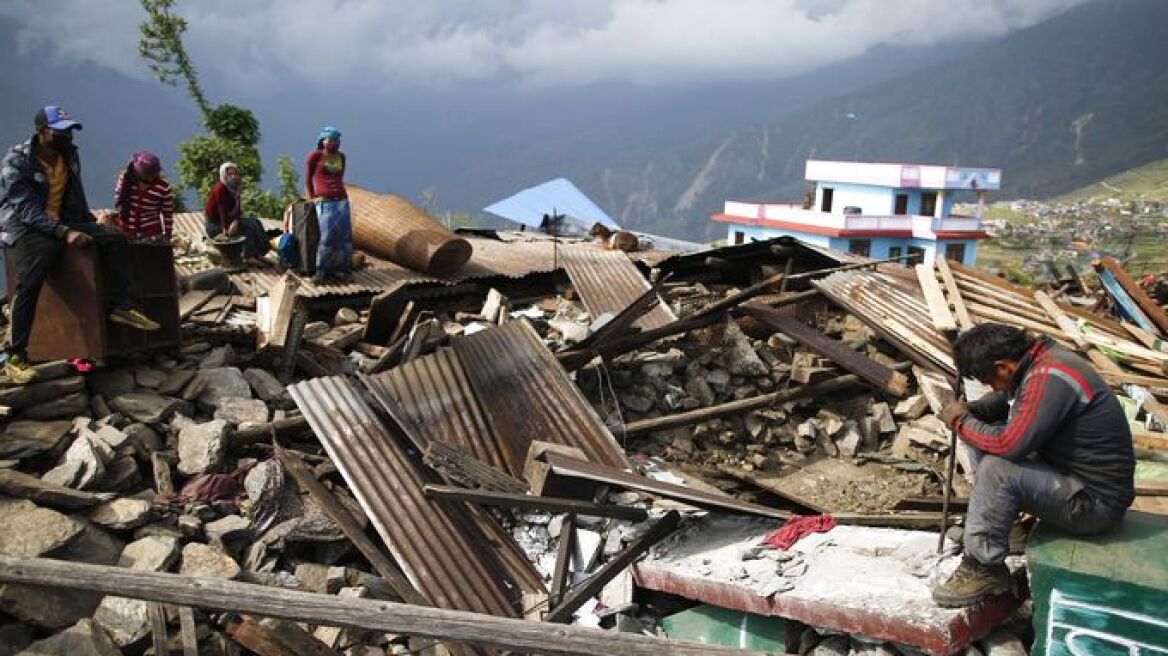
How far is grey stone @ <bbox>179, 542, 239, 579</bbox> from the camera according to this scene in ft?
14.6

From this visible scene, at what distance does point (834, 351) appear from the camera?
25.8ft

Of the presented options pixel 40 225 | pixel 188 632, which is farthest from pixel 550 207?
pixel 188 632

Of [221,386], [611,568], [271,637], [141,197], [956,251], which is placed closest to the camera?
[271,637]

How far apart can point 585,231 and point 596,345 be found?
7.37 meters

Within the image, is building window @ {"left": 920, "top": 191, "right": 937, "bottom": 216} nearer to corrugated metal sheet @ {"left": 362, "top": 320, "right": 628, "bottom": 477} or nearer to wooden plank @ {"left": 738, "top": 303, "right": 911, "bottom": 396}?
wooden plank @ {"left": 738, "top": 303, "right": 911, "bottom": 396}

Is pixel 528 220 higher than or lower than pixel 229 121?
lower

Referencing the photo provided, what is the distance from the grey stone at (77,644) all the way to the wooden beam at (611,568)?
7.69ft

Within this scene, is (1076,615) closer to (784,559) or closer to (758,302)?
(784,559)

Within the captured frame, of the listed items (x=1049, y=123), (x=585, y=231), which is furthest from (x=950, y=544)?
(x=1049, y=123)

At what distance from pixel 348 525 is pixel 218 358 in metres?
2.62

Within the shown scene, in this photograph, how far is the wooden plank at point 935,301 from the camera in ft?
26.7

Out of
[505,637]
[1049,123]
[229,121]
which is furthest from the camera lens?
[1049,123]

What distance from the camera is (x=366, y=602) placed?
137 inches

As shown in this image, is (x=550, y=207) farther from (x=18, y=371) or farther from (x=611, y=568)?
(x=611, y=568)
